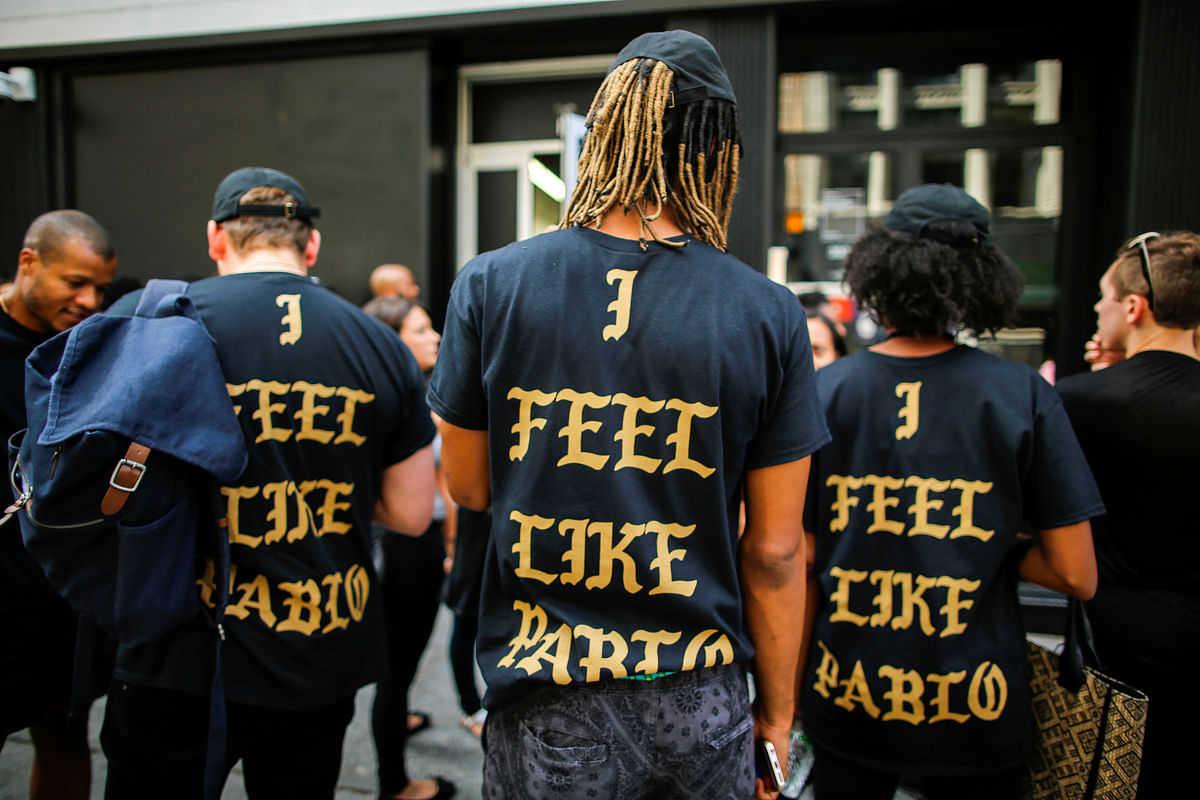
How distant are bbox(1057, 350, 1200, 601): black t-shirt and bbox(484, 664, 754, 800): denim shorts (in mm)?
1364

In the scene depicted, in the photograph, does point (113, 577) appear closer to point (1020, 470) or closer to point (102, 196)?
point (1020, 470)

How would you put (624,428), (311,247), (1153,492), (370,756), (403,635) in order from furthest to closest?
(370,756) < (403,635) < (311,247) < (1153,492) < (624,428)

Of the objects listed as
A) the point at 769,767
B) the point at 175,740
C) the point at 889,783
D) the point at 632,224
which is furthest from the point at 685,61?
the point at 175,740

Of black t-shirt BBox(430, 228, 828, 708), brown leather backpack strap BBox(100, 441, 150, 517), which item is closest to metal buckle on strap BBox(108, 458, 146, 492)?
brown leather backpack strap BBox(100, 441, 150, 517)

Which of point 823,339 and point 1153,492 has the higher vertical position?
point 823,339

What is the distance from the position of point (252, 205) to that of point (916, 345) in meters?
1.80

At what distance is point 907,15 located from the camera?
199 inches

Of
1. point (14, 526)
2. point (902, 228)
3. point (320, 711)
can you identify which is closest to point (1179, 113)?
point (902, 228)

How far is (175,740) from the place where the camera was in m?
1.87

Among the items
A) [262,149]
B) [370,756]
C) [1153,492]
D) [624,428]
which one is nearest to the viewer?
[624,428]

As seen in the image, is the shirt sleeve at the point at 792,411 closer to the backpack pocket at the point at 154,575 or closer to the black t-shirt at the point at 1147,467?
the black t-shirt at the point at 1147,467

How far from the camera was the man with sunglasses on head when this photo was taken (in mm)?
2049

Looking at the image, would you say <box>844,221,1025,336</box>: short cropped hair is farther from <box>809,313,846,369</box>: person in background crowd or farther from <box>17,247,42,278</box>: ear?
<box>17,247,42,278</box>: ear

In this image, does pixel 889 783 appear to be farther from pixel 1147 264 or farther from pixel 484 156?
pixel 484 156
